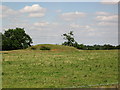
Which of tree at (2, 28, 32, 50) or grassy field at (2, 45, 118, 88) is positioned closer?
grassy field at (2, 45, 118, 88)

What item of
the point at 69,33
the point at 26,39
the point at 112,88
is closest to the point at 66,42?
the point at 69,33

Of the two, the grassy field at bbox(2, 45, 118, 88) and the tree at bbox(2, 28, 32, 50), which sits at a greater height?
the tree at bbox(2, 28, 32, 50)

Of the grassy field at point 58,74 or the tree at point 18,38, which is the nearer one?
the grassy field at point 58,74

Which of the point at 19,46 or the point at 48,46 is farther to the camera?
the point at 19,46

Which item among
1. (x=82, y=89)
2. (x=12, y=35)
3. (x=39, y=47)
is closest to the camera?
(x=82, y=89)

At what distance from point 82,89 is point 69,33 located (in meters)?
52.6

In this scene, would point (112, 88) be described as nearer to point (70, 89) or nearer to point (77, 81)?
point (70, 89)

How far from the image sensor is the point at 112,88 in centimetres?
358

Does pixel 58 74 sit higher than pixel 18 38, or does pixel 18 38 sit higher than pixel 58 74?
pixel 18 38

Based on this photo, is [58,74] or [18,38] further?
[18,38]

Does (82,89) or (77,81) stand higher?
(82,89)

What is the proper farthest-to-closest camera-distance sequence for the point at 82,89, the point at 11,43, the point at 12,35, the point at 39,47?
the point at 12,35
the point at 11,43
the point at 39,47
the point at 82,89

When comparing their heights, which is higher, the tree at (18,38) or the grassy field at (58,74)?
the tree at (18,38)

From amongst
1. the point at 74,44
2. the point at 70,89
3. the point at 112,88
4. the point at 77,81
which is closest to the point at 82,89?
the point at 70,89
